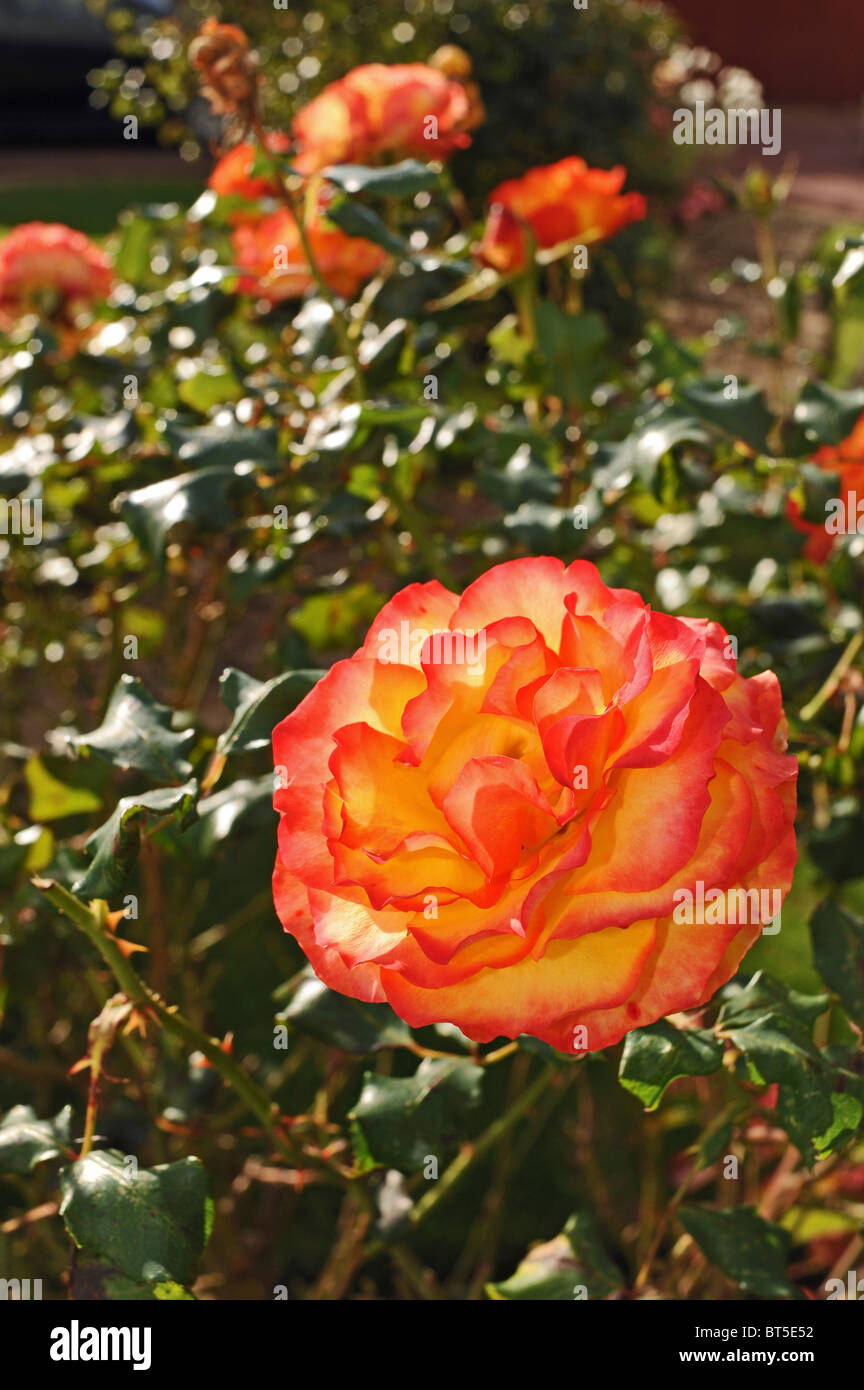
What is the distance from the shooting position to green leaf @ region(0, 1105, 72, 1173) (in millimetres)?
583

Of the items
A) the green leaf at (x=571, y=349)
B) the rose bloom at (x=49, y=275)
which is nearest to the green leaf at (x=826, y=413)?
the green leaf at (x=571, y=349)

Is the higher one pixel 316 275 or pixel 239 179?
pixel 239 179

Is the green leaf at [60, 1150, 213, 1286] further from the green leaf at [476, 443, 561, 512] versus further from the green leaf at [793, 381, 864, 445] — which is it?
the green leaf at [793, 381, 864, 445]

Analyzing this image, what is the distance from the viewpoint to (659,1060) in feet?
1.75

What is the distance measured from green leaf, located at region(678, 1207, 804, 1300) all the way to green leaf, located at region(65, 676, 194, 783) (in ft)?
1.24

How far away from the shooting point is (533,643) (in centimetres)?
47

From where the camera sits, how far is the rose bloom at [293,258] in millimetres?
944

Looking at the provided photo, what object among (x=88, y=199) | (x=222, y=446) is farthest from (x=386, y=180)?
(x=88, y=199)

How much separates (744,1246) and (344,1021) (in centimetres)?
25

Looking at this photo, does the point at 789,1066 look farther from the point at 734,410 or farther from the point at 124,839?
the point at 734,410

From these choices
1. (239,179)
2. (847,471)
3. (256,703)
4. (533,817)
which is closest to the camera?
(533,817)

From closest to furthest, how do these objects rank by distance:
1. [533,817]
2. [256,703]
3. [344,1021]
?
[533,817], [256,703], [344,1021]

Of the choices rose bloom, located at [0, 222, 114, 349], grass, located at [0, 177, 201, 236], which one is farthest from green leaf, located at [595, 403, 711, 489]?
grass, located at [0, 177, 201, 236]

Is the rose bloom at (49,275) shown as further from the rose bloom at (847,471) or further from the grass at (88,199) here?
the grass at (88,199)
